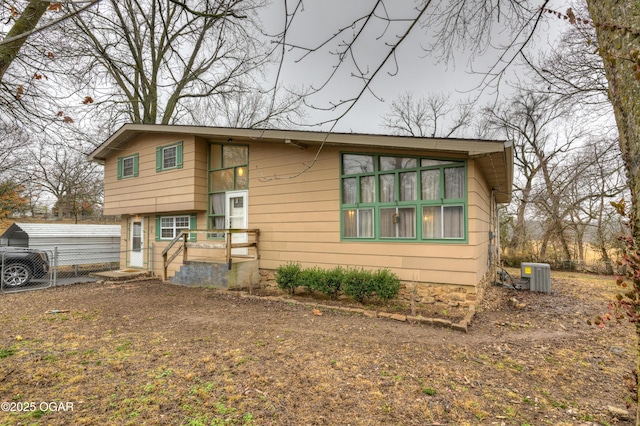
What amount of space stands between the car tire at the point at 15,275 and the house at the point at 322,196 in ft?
10.0

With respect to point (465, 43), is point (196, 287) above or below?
below

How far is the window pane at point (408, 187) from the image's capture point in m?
6.40

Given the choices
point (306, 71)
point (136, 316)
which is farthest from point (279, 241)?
point (306, 71)

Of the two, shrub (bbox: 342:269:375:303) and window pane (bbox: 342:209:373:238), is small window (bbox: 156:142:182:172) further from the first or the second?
shrub (bbox: 342:269:375:303)

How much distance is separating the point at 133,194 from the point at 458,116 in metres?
20.0

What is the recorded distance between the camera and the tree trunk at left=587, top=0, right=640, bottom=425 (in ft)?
4.73

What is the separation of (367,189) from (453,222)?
1.95 m

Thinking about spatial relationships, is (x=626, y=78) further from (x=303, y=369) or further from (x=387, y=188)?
(x=387, y=188)

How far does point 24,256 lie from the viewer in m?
9.05

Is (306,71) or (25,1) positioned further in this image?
(25,1)

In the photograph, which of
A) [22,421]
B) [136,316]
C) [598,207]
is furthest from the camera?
[598,207]

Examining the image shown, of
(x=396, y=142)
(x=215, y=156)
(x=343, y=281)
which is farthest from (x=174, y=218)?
(x=396, y=142)

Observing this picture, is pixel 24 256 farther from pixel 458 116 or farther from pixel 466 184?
pixel 458 116

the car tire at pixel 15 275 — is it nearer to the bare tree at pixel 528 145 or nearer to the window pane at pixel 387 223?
the window pane at pixel 387 223
